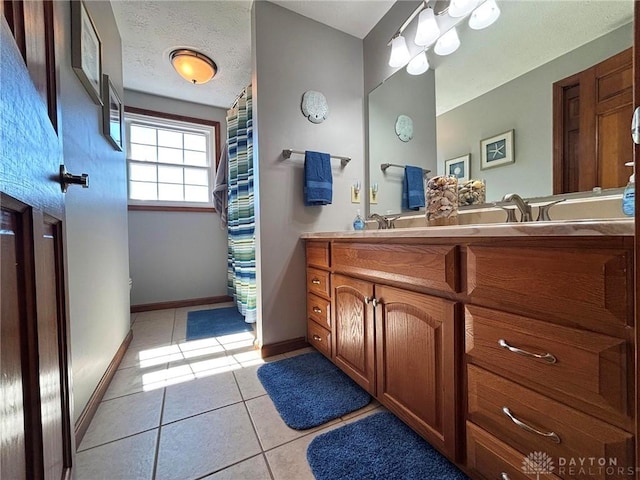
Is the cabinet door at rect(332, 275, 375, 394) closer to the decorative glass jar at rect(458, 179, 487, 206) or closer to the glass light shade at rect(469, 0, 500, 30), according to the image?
the decorative glass jar at rect(458, 179, 487, 206)

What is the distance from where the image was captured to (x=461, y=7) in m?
1.32

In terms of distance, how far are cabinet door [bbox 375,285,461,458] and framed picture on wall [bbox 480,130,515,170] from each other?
80 cm

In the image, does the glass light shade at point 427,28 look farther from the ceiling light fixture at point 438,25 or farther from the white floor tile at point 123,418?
the white floor tile at point 123,418

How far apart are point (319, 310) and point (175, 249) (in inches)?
85.0

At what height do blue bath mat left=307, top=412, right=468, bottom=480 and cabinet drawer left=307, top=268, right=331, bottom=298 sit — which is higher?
cabinet drawer left=307, top=268, right=331, bottom=298

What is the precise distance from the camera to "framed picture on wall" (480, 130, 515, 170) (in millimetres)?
1157

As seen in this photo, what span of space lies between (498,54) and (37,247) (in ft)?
5.91

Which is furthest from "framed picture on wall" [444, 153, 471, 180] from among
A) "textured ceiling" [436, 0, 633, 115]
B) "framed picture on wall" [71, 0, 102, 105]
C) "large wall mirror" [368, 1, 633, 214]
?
"framed picture on wall" [71, 0, 102, 105]

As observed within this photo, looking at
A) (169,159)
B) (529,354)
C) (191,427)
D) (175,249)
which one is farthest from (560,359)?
(169,159)

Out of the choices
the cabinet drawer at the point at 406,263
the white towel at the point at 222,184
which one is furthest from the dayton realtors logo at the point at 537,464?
the white towel at the point at 222,184

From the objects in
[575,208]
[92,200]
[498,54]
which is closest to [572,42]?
[498,54]

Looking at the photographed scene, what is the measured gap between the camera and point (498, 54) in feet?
4.00

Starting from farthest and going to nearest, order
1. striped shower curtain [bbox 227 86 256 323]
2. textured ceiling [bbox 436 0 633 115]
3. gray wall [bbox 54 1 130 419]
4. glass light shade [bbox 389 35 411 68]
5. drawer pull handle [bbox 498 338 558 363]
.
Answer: striped shower curtain [bbox 227 86 256 323], glass light shade [bbox 389 35 411 68], gray wall [bbox 54 1 130 419], textured ceiling [bbox 436 0 633 115], drawer pull handle [bbox 498 338 558 363]

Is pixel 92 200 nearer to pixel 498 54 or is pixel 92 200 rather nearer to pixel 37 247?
pixel 37 247
